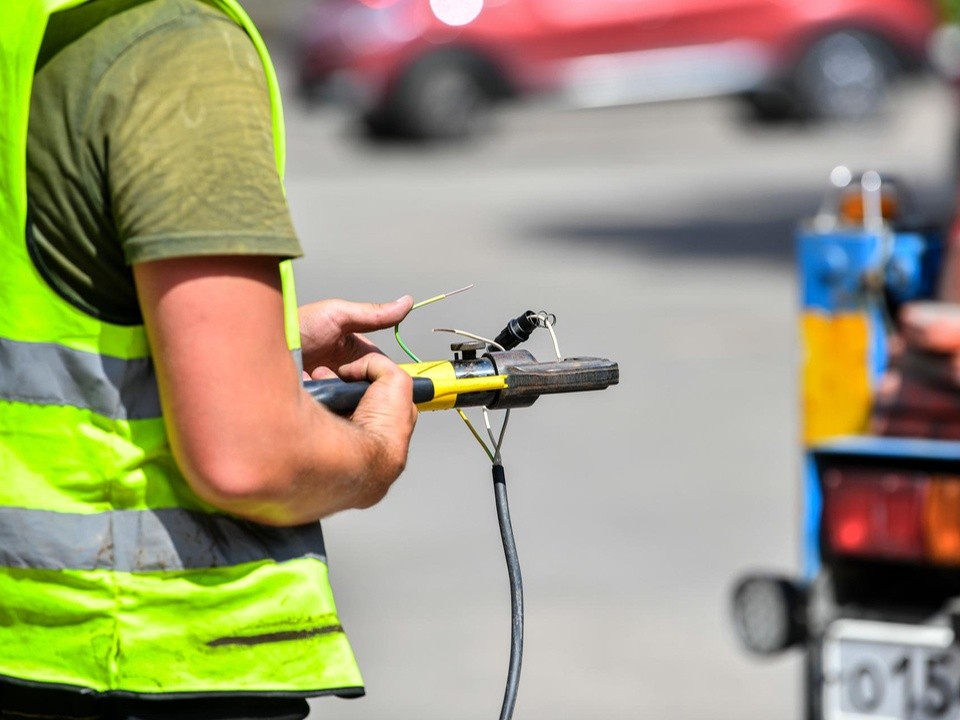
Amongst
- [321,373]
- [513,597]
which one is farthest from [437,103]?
[513,597]

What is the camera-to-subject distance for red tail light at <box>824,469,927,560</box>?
358 centimetres

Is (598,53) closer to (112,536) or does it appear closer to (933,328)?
(933,328)

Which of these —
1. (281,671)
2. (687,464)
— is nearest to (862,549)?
(281,671)

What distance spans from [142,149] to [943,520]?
229 cm

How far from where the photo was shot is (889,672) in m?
3.48

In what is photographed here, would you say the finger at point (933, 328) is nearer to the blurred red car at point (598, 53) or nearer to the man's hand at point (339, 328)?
the man's hand at point (339, 328)

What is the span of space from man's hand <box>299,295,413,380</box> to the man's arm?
0.30m

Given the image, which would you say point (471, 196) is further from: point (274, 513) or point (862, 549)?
point (274, 513)

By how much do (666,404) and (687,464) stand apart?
98 cm

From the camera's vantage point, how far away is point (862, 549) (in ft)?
12.1

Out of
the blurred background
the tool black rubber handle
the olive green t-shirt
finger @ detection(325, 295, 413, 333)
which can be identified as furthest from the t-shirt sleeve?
the blurred background

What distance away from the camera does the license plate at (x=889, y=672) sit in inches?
134

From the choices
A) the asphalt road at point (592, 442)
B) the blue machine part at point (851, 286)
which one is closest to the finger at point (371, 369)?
the blue machine part at point (851, 286)

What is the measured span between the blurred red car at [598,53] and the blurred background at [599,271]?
0.03 metres
